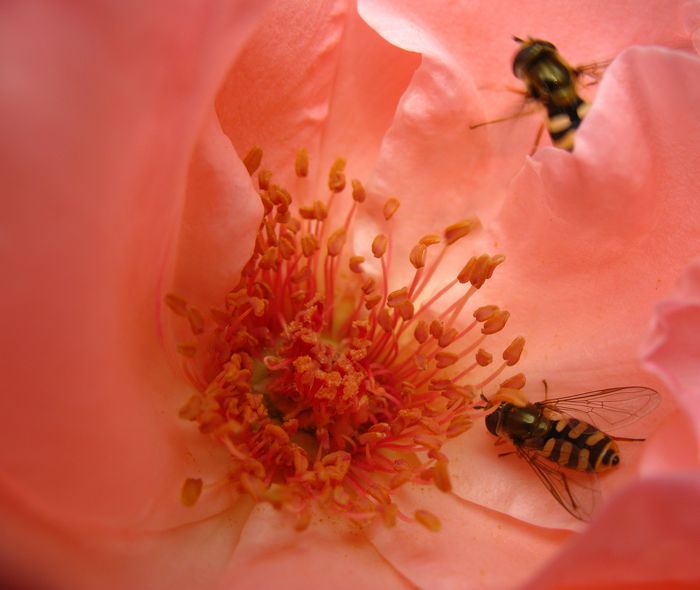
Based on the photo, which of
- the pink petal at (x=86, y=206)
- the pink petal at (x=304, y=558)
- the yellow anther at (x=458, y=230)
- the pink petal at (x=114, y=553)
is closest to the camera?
the pink petal at (x=86, y=206)

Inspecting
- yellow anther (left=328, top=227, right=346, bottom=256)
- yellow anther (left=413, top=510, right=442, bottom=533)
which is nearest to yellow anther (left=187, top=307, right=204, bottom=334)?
yellow anther (left=328, top=227, right=346, bottom=256)

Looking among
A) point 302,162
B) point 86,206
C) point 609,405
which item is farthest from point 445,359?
point 86,206

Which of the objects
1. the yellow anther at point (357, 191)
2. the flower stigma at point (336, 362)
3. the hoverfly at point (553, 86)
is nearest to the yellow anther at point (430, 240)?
the flower stigma at point (336, 362)

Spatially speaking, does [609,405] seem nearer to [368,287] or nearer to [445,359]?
[445,359]

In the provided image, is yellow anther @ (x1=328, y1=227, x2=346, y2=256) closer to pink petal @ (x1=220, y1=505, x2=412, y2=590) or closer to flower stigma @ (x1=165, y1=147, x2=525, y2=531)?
flower stigma @ (x1=165, y1=147, x2=525, y2=531)

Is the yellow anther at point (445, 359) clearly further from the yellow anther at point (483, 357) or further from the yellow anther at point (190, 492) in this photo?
the yellow anther at point (190, 492)

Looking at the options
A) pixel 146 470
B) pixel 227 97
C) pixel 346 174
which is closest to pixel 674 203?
pixel 346 174
